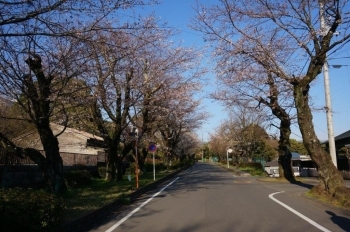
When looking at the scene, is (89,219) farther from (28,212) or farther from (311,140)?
(311,140)

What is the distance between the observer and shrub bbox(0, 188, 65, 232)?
7391 mm

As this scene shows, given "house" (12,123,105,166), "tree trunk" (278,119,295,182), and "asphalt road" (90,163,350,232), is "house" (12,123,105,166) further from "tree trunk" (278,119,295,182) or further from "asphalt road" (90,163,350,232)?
"asphalt road" (90,163,350,232)

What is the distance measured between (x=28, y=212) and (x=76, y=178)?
1447 cm

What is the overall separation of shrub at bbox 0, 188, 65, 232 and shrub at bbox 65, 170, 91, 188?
502 inches

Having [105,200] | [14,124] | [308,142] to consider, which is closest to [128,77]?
[105,200]

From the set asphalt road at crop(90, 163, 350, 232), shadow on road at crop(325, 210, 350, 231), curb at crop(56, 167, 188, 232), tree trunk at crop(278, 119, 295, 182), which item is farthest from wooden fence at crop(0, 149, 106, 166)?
tree trunk at crop(278, 119, 295, 182)

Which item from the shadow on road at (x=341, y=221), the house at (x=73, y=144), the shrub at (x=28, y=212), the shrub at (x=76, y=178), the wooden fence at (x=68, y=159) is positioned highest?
the house at (x=73, y=144)

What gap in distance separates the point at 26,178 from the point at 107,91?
597 cm

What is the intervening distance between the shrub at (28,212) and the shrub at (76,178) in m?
12.7

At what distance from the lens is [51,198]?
339 inches

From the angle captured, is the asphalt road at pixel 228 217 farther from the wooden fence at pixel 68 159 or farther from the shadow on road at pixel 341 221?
the wooden fence at pixel 68 159

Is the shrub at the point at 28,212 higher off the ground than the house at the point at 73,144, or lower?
lower

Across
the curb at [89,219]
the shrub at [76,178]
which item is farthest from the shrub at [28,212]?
the shrub at [76,178]

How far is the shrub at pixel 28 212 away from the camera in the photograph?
7.39m
